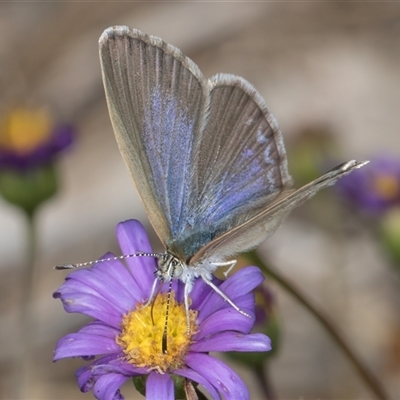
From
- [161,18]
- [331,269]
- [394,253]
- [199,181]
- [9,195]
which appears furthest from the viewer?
[161,18]

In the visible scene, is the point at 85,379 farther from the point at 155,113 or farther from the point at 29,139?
the point at 29,139

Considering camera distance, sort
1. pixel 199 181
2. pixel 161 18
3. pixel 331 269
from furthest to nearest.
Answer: pixel 161 18
pixel 331 269
pixel 199 181

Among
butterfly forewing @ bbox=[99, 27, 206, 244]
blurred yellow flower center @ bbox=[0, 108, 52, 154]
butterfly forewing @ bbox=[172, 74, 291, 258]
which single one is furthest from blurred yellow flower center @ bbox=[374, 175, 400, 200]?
butterfly forewing @ bbox=[99, 27, 206, 244]

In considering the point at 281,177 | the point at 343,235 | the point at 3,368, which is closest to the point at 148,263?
the point at 281,177

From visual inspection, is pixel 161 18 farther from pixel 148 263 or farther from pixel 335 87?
pixel 148 263

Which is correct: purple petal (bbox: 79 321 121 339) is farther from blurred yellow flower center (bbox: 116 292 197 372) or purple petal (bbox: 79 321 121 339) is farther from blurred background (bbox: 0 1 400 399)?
blurred background (bbox: 0 1 400 399)

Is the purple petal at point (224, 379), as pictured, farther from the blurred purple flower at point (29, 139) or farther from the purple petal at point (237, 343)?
the blurred purple flower at point (29, 139)

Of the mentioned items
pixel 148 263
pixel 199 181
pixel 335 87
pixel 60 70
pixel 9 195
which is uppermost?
pixel 60 70

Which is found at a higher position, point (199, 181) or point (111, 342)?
point (199, 181)

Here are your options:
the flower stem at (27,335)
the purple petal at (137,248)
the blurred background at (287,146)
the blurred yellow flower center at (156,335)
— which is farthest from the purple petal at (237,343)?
the flower stem at (27,335)
